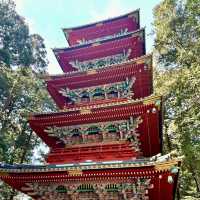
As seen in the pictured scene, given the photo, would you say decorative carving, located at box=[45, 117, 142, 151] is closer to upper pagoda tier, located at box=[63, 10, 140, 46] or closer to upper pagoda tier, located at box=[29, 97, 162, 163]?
upper pagoda tier, located at box=[29, 97, 162, 163]

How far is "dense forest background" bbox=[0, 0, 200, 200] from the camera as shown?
64.0ft

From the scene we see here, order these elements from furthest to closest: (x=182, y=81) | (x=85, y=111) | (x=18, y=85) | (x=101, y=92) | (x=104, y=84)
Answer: (x=18, y=85), (x=182, y=81), (x=101, y=92), (x=104, y=84), (x=85, y=111)

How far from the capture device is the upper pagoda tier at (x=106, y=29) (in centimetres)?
2161

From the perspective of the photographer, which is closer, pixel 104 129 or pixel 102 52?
pixel 104 129

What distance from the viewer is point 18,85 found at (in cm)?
2584

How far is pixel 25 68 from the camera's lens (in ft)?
92.3

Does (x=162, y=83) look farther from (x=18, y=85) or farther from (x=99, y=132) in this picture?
(x=18, y=85)

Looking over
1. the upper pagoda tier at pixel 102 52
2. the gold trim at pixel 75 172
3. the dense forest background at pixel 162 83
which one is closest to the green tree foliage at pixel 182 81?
the dense forest background at pixel 162 83

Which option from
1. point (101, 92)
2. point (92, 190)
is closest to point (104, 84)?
point (101, 92)

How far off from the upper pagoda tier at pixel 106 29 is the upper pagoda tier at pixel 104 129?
311 inches

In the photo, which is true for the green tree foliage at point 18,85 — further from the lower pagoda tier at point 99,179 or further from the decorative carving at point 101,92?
the lower pagoda tier at point 99,179

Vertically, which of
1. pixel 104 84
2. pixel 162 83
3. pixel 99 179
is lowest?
pixel 99 179

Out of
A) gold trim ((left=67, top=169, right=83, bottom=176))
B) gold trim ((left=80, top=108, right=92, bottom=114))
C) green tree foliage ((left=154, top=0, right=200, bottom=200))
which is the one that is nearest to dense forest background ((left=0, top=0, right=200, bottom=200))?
green tree foliage ((left=154, top=0, right=200, bottom=200))

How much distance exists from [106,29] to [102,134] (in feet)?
32.0
